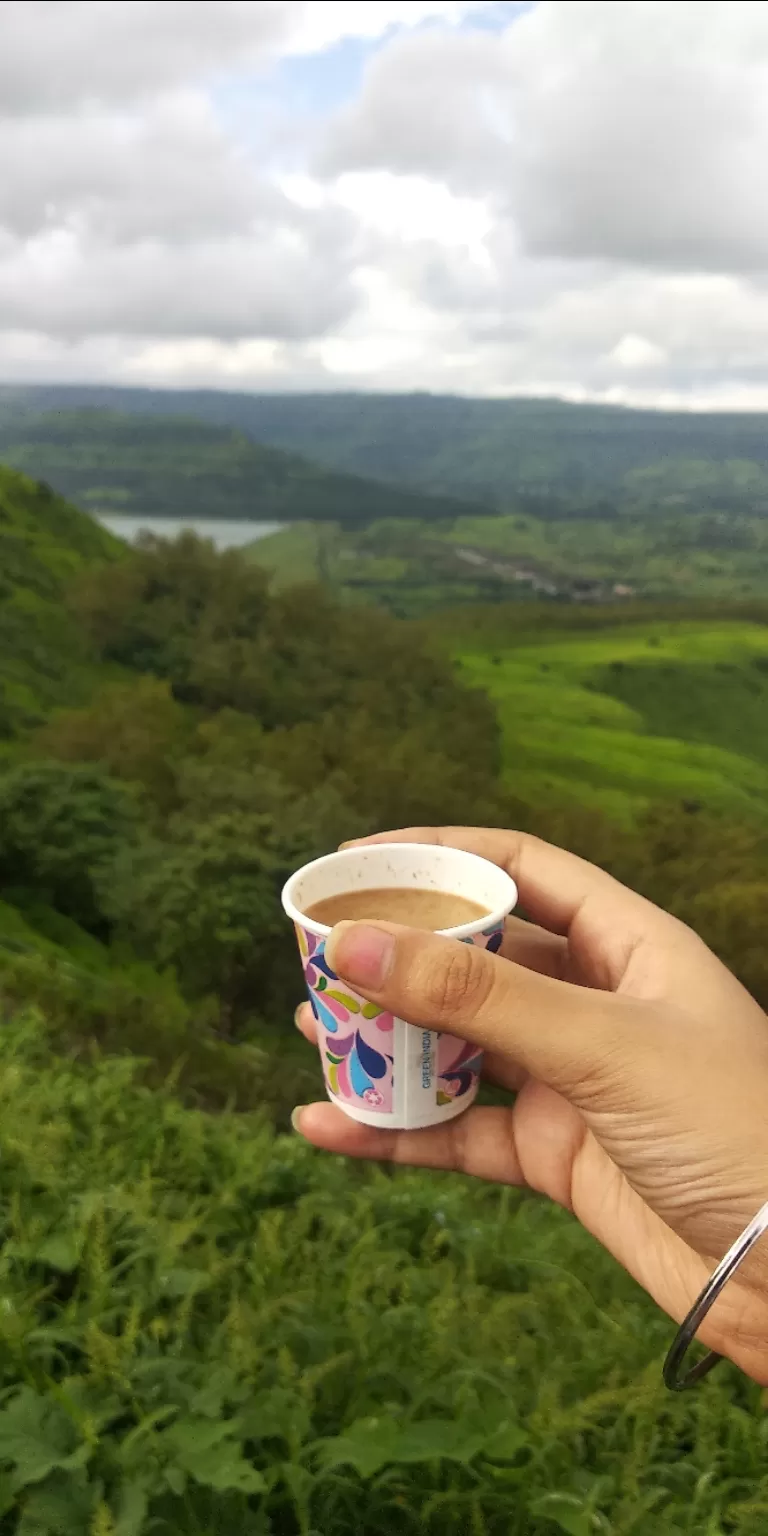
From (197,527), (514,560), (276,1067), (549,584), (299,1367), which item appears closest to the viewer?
(299,1367)

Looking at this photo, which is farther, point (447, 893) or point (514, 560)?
point (514, 560)

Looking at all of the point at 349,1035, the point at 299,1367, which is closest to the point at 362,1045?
the point at 349,1035

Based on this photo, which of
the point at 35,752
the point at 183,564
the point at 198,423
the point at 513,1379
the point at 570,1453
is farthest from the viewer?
the point at 198,423

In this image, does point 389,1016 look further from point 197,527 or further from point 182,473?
point 182,473

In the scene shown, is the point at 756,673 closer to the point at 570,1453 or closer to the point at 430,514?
the point at 430,514

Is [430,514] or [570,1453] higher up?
[430,514]

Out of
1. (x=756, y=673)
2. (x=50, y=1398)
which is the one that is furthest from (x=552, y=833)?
(x=50, y=1398)

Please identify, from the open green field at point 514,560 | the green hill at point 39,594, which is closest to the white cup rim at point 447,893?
the green hill at point 39,594

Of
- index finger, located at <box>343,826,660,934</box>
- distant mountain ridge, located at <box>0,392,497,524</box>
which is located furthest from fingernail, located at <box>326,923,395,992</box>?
distant mountain ridge, located at <box>0,392,497,524</box>
